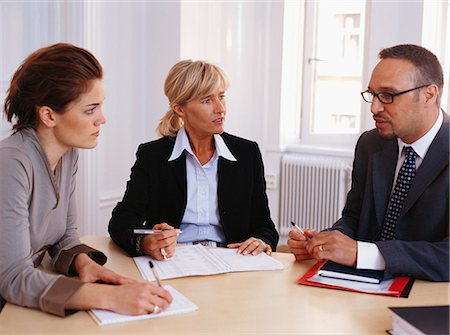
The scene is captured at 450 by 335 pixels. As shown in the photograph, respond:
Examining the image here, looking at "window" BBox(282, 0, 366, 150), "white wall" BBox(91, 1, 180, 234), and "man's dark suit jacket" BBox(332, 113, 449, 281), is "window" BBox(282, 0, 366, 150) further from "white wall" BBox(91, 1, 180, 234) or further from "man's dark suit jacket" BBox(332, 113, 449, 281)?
"man's dark suit jacket" BBox(332, 113, 449, 281)

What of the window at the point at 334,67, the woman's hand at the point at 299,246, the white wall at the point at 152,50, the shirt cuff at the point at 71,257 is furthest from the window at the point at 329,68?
the shirt cuff at the point at 71,257

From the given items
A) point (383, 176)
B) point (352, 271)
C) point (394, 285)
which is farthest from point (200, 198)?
point (394, 285)

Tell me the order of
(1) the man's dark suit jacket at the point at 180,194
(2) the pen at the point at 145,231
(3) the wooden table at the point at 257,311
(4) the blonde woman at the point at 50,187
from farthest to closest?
1. (1) the man's dark suit jacket at the point at 180,194
2. (2) the pen at the point at 145,231
3. (4) the blonde woman at the point at 50,187
4. (3) the wooden table at the point at 257,311

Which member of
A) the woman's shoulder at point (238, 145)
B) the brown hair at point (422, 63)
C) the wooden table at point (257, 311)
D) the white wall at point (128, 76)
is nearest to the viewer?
the wooden table at point (257, 311)

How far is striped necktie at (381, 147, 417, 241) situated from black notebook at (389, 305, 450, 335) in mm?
673

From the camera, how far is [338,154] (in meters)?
4.52

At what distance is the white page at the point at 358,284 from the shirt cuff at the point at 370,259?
0.18ft

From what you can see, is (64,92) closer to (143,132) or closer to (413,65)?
(413,65)

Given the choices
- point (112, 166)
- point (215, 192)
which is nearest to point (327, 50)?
point (112, 166)

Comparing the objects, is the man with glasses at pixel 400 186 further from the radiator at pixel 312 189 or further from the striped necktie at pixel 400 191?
the radiator at pixel 312 189

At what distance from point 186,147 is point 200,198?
0.68ft

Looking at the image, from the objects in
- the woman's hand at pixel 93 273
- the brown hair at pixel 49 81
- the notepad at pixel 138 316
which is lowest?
the notepad at pixel 138 316

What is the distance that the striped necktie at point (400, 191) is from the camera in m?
2.02

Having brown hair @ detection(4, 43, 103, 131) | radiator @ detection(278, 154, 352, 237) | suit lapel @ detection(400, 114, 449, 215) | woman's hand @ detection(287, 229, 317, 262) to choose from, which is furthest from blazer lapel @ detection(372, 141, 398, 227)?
radiator @ detection(278, 154, 352, 237)
